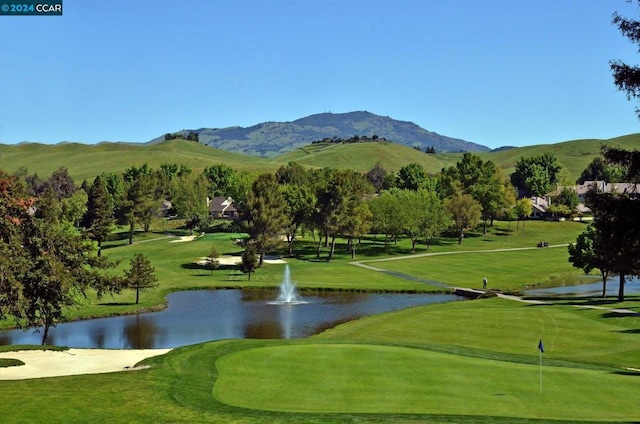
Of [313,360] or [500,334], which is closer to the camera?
[313,360]

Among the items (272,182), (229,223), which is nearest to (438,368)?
(272,182)

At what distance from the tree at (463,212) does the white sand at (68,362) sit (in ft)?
286

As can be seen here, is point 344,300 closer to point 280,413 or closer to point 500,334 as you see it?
point 500,334

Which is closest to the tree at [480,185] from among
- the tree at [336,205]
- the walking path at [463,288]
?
the walking path at [463,288]

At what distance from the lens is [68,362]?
31234 millimetres

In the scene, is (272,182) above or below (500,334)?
above

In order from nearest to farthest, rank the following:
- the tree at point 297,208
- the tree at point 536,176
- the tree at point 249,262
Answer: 1. the tree at point 249,262
2. the tree at point 297,208
3. the tree at point 536,176

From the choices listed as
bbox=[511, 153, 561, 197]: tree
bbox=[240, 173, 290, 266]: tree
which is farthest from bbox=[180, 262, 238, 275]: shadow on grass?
bbox=[511, 153, 561, 197]: tree

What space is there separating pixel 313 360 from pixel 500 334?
61.3 ft

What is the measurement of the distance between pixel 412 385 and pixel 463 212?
311 ft

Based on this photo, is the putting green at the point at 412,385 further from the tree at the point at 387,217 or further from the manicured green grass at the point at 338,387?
the tree at the point at 387,217

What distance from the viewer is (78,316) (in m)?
56.0

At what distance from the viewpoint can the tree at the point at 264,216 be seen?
90.4 metres

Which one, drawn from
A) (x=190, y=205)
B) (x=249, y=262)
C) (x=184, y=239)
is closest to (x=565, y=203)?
(x=190, y=205)
